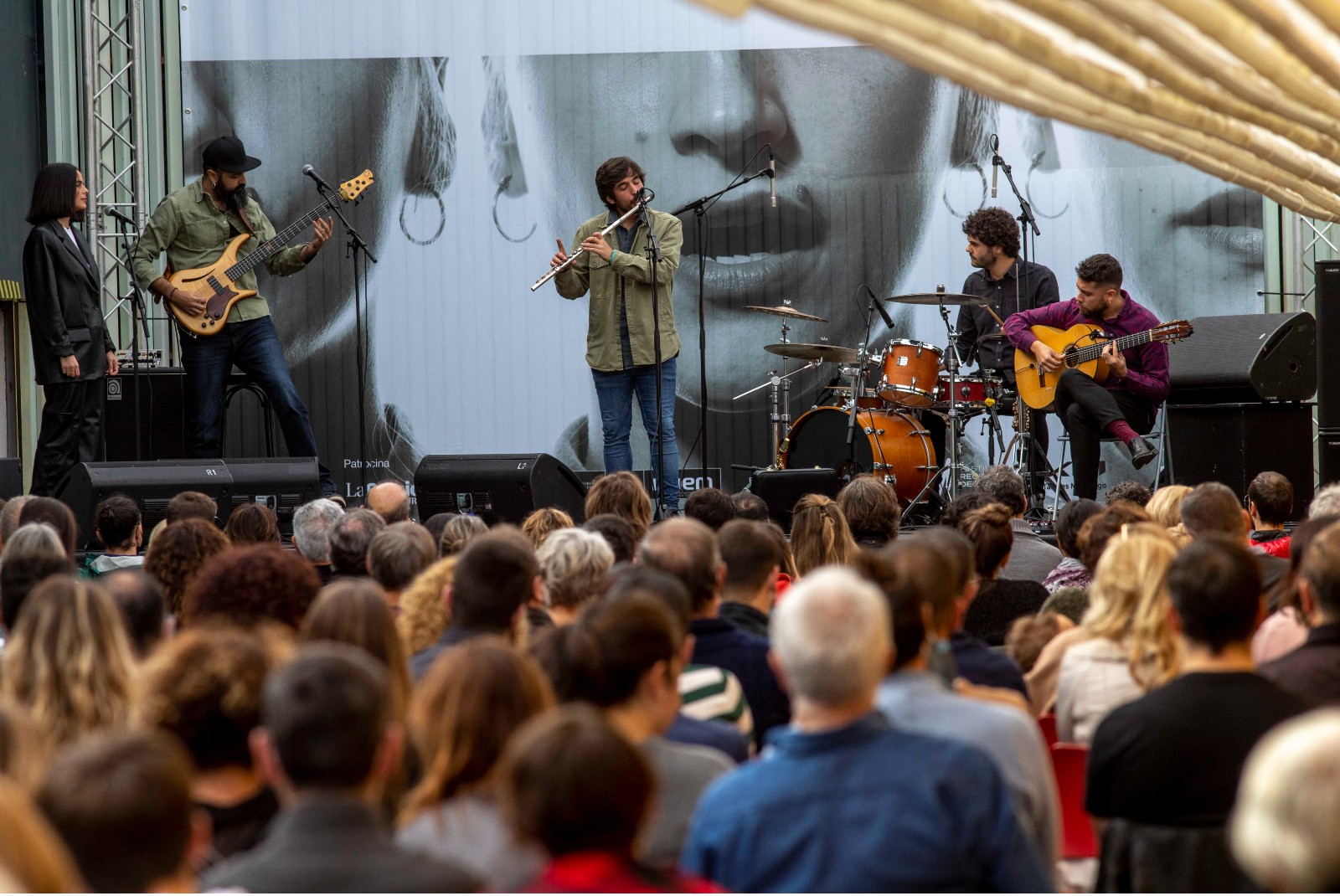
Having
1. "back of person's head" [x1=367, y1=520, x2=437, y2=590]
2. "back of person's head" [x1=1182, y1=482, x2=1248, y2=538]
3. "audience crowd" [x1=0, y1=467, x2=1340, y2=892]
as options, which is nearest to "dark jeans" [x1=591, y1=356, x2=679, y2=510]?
"back of person's head" [x1=1182, y1=482, x2=1248, y2=538]

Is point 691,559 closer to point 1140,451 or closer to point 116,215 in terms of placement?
point 1140,451

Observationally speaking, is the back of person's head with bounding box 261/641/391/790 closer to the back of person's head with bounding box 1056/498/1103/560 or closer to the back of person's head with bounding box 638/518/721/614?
the back of person's head with bounding box 638/518/721/614

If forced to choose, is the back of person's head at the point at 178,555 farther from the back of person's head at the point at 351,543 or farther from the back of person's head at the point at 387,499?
the back of person's head at the point at 387,499

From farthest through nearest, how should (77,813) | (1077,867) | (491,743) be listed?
(1077,867)
(491,743)
(77,813)

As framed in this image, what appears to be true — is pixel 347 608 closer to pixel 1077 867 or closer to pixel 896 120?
pixel 1077 867

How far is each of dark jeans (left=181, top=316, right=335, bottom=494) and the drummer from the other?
3837mm

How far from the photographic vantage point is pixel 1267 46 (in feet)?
10.1

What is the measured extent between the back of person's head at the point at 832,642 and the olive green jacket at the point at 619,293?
19.8 ft

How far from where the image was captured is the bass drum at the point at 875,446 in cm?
898

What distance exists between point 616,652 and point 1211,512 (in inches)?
111

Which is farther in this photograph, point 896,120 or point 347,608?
point 896,120

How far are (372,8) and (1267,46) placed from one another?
8.46m

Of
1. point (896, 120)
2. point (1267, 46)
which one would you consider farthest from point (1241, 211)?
point (1267, 46)

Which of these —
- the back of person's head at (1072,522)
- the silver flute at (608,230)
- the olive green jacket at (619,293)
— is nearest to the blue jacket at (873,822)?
the back of person's head at (1072,522)
